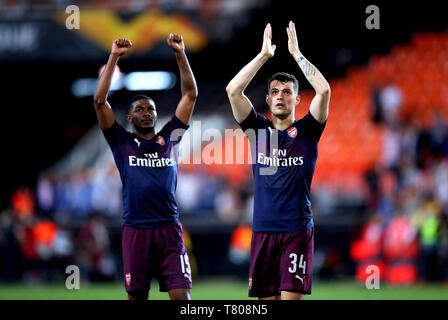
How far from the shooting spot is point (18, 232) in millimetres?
18797

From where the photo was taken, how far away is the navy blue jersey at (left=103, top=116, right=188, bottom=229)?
677cm

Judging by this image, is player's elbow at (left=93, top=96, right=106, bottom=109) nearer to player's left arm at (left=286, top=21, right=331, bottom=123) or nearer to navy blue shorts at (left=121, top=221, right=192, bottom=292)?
navy blue shorts at (left=121, top=221, right=192, bottom=292)

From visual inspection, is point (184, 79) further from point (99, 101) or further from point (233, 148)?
point (233, 148)

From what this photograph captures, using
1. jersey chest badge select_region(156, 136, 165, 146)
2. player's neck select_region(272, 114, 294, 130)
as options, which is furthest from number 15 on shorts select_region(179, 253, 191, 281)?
player's neck select_region(272, 114, 294, 130)

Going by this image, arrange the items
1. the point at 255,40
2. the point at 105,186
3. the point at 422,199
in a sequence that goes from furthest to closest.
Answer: the point at 255,40
the point at 105,186
the point at 422,199

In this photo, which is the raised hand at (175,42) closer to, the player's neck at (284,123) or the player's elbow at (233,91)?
the player's elbow at (233,91)

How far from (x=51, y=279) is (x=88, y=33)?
7.46 metres

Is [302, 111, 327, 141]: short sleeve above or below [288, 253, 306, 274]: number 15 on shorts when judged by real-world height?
above

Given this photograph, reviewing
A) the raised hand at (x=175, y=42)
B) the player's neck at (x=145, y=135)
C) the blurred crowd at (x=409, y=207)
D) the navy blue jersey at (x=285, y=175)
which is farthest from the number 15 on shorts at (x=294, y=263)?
the blurred crowd at (x=409, y=207)

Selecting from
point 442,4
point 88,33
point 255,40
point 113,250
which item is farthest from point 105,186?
point 442,4

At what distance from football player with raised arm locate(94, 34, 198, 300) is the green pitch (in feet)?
18.9

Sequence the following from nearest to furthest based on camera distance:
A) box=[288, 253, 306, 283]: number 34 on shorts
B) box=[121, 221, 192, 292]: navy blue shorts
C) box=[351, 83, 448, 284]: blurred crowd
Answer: box=[288, 253, 306, 283]: number 34 on shorts
box=[121, 221, 192, 292]: navy blue shorts
box=[351, 83, 448, 284]: blurred crowd

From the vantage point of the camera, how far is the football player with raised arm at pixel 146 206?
6.72 metres
